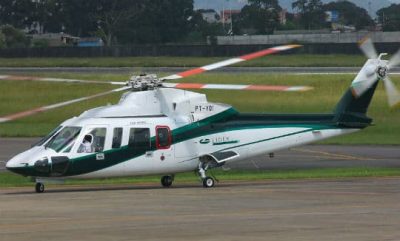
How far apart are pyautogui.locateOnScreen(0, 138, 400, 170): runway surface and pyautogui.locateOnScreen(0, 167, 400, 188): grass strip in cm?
116

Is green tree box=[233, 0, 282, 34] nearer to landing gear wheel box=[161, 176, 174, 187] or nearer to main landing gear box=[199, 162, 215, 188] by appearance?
landing gear wheel box=[161, 176, 174, 187]

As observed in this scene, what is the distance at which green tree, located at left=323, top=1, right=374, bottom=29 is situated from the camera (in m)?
148

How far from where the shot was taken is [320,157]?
38156mm

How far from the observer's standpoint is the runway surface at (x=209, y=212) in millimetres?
16938

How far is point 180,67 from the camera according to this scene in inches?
2940

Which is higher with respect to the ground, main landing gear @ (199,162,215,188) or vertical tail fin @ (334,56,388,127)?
vertical tail fin @ (334,56,388,127)

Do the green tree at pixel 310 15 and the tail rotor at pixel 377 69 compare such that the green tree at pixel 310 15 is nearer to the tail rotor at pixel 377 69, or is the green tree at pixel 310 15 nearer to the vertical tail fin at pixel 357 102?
the vertical tail fin at pixel 357 102

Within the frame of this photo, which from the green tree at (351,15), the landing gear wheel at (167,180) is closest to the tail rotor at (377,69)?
the landing gear wheel at (167,180)

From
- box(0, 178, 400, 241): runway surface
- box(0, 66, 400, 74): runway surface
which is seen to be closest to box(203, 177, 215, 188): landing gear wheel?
box(0, 178, 400, 241): runway surface

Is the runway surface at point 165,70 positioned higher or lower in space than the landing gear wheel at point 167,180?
lower

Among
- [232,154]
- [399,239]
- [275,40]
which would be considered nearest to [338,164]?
[232,154]

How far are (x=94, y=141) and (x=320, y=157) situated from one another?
14.1m

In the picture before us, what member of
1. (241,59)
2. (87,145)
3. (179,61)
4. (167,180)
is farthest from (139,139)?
(179,61)

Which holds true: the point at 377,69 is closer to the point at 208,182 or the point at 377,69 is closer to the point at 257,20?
the point at 208,182
